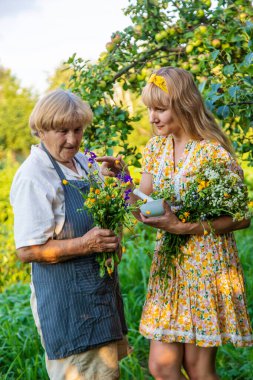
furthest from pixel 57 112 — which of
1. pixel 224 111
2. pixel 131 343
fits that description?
pixel 131 343

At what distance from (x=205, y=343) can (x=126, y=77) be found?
5.48 feet

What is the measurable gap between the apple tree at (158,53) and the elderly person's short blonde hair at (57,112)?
0.80 m

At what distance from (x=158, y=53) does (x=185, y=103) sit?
1.17 meters

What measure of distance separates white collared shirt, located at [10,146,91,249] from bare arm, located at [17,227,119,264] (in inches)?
1.1

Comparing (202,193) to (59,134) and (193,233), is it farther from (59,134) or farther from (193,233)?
(59,134)

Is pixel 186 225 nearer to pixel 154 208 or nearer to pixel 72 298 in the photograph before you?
pixel 154 208

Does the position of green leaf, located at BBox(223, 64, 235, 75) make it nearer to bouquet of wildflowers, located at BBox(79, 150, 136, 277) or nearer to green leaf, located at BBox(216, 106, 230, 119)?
green leaf, located at BBox(216, 106, 230, 119)

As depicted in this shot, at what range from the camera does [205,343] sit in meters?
2.59

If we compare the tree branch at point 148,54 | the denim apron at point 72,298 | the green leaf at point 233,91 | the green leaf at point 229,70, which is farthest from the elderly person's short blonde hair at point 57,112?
the tree branch at point 148,54

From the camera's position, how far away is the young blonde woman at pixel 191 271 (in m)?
2.60

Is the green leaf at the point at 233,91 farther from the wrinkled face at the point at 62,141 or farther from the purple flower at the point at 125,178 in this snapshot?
the wrinkled face at the point at 62,141

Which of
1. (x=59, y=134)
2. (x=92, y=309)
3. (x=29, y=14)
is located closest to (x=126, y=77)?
(x=59, y=134)

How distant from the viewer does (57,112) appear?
2357mm

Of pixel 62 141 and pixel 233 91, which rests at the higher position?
pixel 233 91
